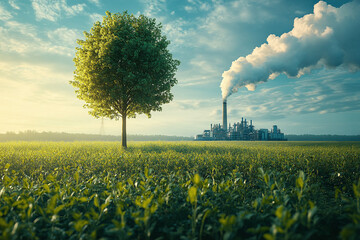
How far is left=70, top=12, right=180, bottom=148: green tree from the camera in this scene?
1634cm

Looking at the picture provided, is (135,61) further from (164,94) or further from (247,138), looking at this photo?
(247,138)

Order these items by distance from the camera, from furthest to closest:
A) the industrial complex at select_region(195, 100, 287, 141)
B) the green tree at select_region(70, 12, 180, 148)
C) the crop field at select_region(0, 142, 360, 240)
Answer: the industrial complex at select_region(195, 100, 287, 141) < the green tree at select_region(70, 12, 180, 148) < the crop field at select_region(0, 142, 360, 240)

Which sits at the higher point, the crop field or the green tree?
the green tree

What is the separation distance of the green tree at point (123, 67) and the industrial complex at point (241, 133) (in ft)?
145

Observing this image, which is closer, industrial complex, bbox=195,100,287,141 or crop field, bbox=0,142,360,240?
crop field, bbox=0,142,360,240

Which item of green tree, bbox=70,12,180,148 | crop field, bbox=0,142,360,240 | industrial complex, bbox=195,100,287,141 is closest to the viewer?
crop field, bbox=0,142,360,240

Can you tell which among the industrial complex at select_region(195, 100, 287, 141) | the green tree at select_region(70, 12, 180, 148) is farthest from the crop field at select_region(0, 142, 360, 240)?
the industrial complex at select_region(195, 100, 287, 141)

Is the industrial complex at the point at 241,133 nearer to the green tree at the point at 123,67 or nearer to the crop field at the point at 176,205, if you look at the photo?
the green tree at the point at 123,67

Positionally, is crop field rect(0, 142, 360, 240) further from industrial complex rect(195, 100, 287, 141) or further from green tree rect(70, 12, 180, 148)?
industrial complex rect(195, 100, 287, 141)

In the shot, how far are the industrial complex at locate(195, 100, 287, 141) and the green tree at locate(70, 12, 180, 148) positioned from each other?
44237mm

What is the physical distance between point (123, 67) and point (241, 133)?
171 ft

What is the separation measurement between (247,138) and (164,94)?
47.9 metres

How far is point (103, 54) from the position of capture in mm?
15469

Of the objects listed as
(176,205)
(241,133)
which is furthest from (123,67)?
(241,133)
